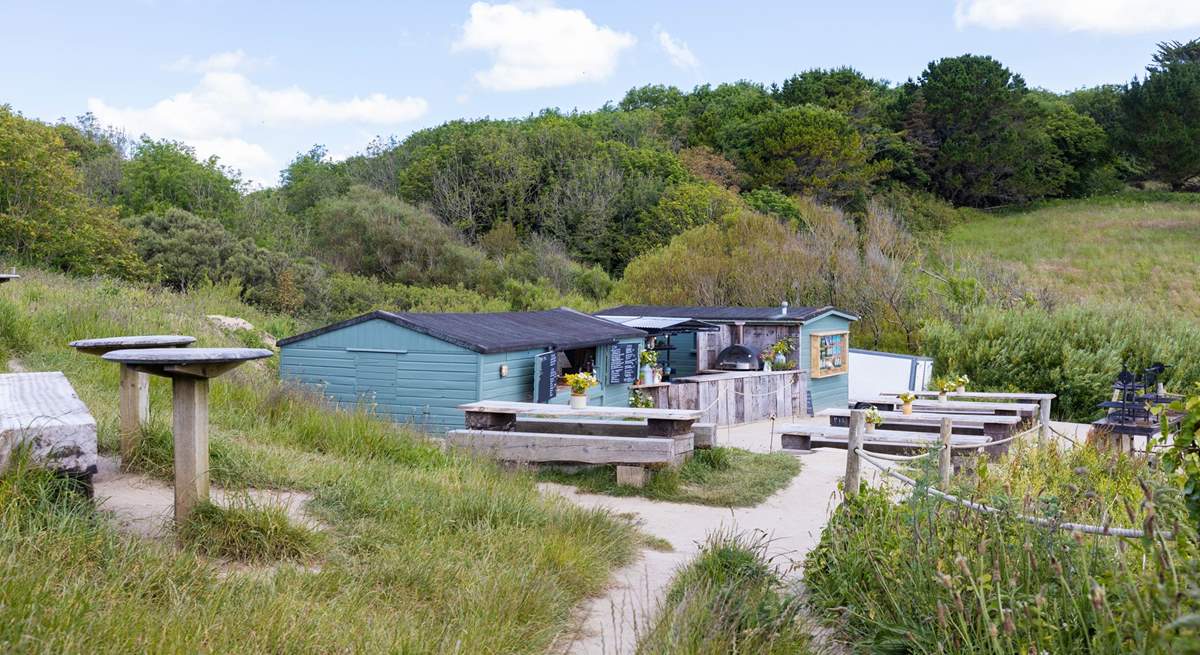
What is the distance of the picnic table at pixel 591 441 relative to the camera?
10.1m

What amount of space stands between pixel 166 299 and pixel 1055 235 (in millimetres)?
42524

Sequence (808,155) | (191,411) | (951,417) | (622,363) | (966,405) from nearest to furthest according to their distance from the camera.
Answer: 1. (191,411)
2. (951,417)
3. (966,405)
4. (622,363)
5. (808,155)

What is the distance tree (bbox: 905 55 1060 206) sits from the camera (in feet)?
180

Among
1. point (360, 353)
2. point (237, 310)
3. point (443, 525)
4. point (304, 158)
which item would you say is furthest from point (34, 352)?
point (304, 158)

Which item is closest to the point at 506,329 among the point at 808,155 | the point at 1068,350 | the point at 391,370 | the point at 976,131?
the point at 391,370

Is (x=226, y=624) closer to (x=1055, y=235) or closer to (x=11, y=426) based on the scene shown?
(x=11, y=426)

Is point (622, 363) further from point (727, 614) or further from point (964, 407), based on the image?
point (727, 614)

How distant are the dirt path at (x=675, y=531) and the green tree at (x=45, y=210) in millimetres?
21198

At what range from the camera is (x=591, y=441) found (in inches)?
408

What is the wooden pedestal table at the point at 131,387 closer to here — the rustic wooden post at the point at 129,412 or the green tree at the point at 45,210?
the rustic wooden post at the point at 129,412

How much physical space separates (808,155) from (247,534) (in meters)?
46.9

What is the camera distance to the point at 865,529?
5.32 m

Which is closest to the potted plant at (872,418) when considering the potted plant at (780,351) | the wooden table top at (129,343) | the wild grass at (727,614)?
the wild grass at (727,614)

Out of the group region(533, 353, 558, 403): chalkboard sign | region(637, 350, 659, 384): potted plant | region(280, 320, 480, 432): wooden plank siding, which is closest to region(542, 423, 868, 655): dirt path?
region(533, 353, 558, 403): chalkboard sign
